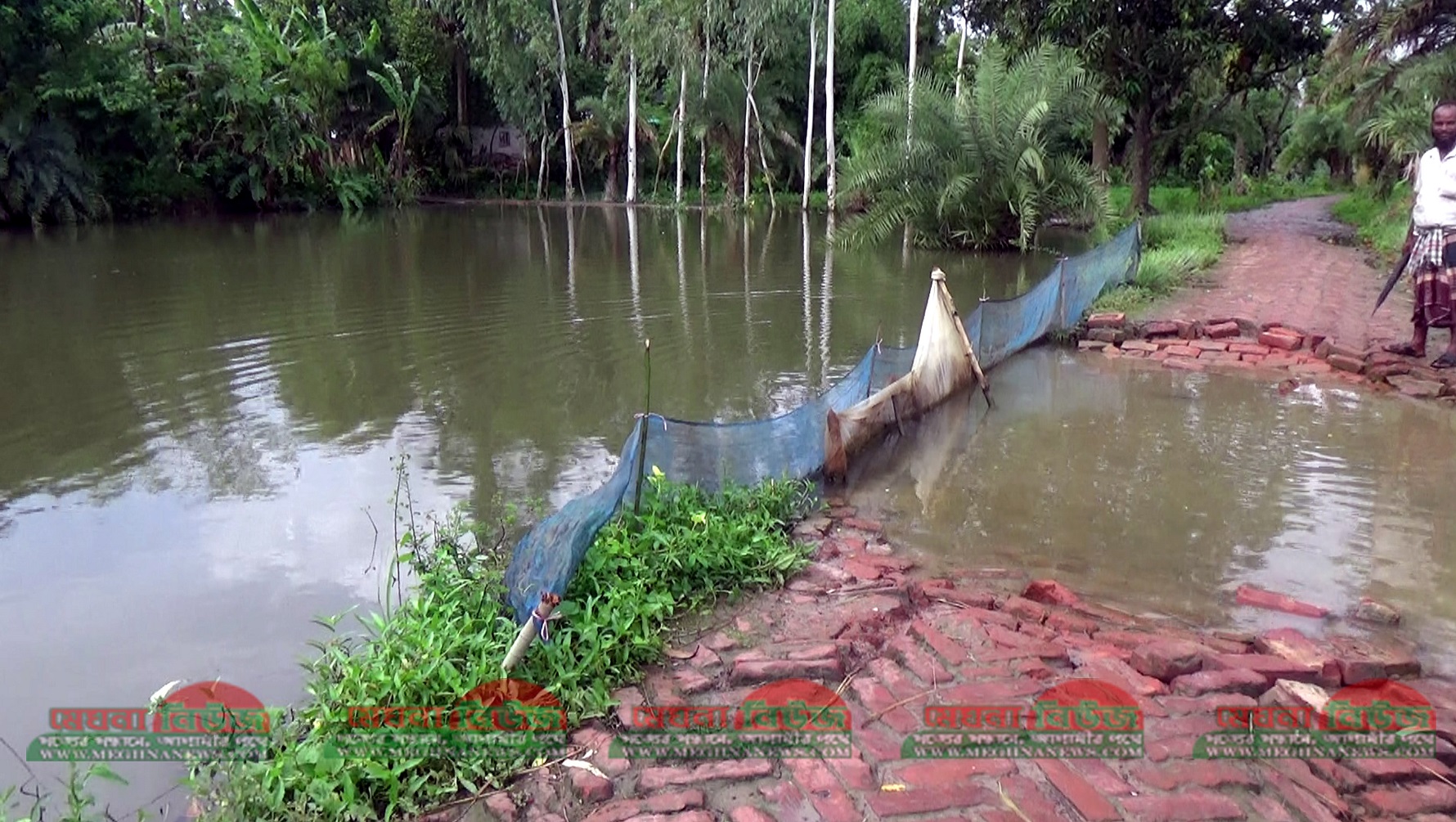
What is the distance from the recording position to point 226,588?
4.32 m

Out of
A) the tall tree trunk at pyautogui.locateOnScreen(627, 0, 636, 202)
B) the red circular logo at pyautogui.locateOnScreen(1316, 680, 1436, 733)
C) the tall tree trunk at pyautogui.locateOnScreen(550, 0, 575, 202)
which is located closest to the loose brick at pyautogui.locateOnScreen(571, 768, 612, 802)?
the red circular logo at pyautogui.locateOnScreen(1316, 680, 1436, 733)

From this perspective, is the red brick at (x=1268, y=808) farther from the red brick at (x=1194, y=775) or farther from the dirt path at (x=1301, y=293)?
the dirt path at (x=1301, y=293)

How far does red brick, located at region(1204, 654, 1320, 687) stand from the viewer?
3104mm

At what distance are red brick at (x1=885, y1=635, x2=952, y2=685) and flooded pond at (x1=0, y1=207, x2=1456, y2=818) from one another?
3.57ft

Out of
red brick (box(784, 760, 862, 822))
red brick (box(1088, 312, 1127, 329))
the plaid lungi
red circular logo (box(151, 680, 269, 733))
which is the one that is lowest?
red circular logo (box(151, 680, 269, 733))

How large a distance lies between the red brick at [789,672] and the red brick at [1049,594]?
99 cm

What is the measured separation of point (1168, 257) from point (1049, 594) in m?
8.97

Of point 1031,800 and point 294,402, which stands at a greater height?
point 294,402

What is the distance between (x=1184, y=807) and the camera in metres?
2.53

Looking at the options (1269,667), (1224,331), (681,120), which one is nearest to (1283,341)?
(1224,331)

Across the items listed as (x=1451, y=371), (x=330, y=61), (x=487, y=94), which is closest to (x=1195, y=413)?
(x=1451, y=371)

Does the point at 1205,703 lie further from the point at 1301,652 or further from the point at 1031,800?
the point at 1031,800

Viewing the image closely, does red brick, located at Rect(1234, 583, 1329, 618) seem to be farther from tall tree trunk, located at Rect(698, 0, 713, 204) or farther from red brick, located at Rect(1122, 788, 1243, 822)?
tall tree trunk, located at Rect(698, 0, 713, 204)

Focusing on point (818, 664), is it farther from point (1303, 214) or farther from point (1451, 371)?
point (1303, 214)
